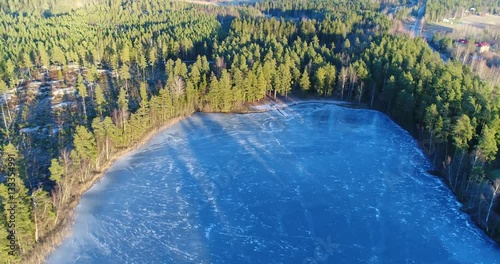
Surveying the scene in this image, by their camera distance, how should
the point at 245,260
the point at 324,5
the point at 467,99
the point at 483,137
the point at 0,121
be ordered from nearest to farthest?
1. the point at 245,260
2. the point at 483,137
3. the point at 467,99
4. the point at 0,121
5. the point at 324,5

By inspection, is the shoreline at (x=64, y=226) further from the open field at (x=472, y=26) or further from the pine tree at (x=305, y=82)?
the open field at (x=472, y=26)

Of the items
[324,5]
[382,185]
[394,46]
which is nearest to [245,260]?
[382,185]

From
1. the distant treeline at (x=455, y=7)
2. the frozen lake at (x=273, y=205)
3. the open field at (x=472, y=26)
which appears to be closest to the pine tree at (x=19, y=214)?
the frozen lake at (x=273, y=205)

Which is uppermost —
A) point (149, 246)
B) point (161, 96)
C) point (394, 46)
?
point (394, 46)

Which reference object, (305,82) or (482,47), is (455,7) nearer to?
(482,47)

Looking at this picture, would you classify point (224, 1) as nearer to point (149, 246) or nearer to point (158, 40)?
point (158, 40)

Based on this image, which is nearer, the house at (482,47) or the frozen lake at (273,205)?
the frozen lake at (273,205)
